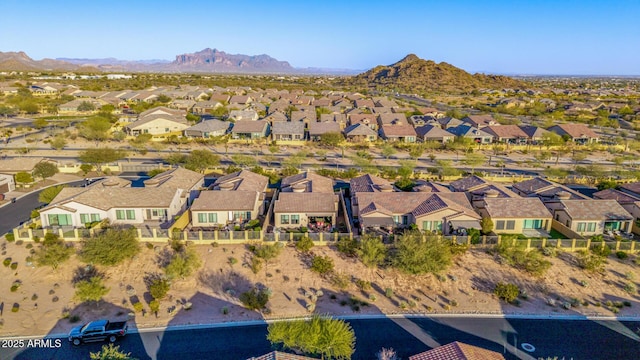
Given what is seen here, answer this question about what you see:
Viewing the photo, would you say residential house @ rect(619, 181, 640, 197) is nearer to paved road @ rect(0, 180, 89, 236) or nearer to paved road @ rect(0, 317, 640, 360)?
paved road @ rect(0, 317, 640, 360)

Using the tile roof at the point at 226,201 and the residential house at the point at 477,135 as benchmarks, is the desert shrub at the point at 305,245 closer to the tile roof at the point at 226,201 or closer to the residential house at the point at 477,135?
the tile roof at the point at 226,201

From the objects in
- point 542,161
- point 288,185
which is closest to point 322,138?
point 288,185

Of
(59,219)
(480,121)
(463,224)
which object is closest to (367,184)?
(463,224)

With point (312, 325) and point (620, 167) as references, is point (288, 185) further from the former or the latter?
point (620, 167)

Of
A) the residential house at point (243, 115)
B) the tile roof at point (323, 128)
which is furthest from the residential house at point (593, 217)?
the residential house at point (243, 115)

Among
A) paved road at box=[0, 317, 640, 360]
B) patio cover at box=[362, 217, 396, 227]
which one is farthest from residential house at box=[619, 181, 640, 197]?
patio cover at box=[362, 217, 396, 227]

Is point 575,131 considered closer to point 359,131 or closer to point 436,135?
point 436,135
